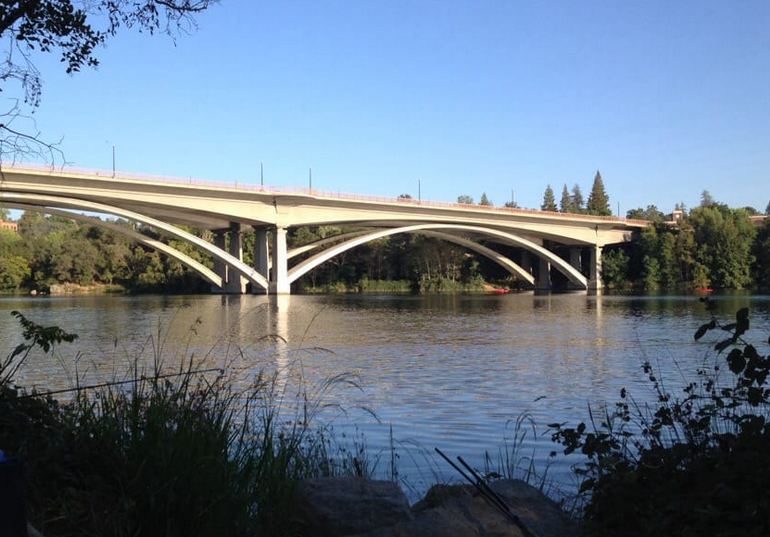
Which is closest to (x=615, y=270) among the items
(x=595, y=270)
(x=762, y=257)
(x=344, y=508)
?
(x=595, y=270)

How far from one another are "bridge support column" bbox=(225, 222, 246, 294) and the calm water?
2882 cm

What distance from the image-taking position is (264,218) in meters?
53.0

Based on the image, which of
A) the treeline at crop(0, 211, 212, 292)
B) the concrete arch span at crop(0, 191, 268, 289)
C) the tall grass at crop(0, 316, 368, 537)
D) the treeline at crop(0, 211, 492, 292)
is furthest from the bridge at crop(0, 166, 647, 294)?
the tall grass at crop(0, 316, 368, 537)

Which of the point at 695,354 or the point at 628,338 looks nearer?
the point at 695,354

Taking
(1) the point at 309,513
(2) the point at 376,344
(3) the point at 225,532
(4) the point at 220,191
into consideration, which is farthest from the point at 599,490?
(4) the point at 220,191

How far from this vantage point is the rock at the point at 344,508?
396 centimetres

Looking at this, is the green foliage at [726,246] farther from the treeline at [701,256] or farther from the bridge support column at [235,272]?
the bridge support column at [235,272]

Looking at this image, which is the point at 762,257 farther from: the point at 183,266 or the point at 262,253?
the point at 183,266

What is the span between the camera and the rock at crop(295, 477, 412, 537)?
13.0 feet

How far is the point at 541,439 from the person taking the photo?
788 centimetres

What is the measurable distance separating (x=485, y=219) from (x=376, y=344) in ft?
151

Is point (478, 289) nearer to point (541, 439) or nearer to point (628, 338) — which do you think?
point (628, 338)

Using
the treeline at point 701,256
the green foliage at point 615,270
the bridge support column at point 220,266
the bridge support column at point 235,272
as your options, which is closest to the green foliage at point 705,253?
the treeline at point 701,256

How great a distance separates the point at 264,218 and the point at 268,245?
797 cm
